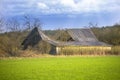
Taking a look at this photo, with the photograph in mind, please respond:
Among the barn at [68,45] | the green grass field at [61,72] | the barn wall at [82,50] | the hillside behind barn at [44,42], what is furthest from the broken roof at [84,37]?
the green grass field at [61,72]

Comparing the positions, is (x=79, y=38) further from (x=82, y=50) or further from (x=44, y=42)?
(x=44, y=42)

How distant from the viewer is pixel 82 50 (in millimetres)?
46781

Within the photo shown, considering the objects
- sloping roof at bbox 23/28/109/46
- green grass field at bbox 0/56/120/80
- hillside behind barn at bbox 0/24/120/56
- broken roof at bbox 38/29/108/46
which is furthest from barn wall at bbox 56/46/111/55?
green grass field at bbox 0/56/120/80

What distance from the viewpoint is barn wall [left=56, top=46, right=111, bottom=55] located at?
148ft

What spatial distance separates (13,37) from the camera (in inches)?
1730

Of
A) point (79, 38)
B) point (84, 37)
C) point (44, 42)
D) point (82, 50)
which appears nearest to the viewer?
point (44, 42)

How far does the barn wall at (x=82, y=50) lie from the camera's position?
45094mm

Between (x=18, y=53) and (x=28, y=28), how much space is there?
541 inches

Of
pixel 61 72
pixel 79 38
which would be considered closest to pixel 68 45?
pixel 79 38

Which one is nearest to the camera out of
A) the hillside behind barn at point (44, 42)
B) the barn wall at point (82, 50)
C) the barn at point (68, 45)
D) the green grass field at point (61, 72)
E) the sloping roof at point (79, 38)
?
the green grass field at point (61, 72)

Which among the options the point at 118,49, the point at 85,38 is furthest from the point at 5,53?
the point at 85,38

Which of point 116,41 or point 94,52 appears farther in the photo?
point 116,41

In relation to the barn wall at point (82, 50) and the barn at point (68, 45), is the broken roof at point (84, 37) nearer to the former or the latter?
the barn at point (68, 45)

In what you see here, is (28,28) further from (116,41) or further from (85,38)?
(116,41)
